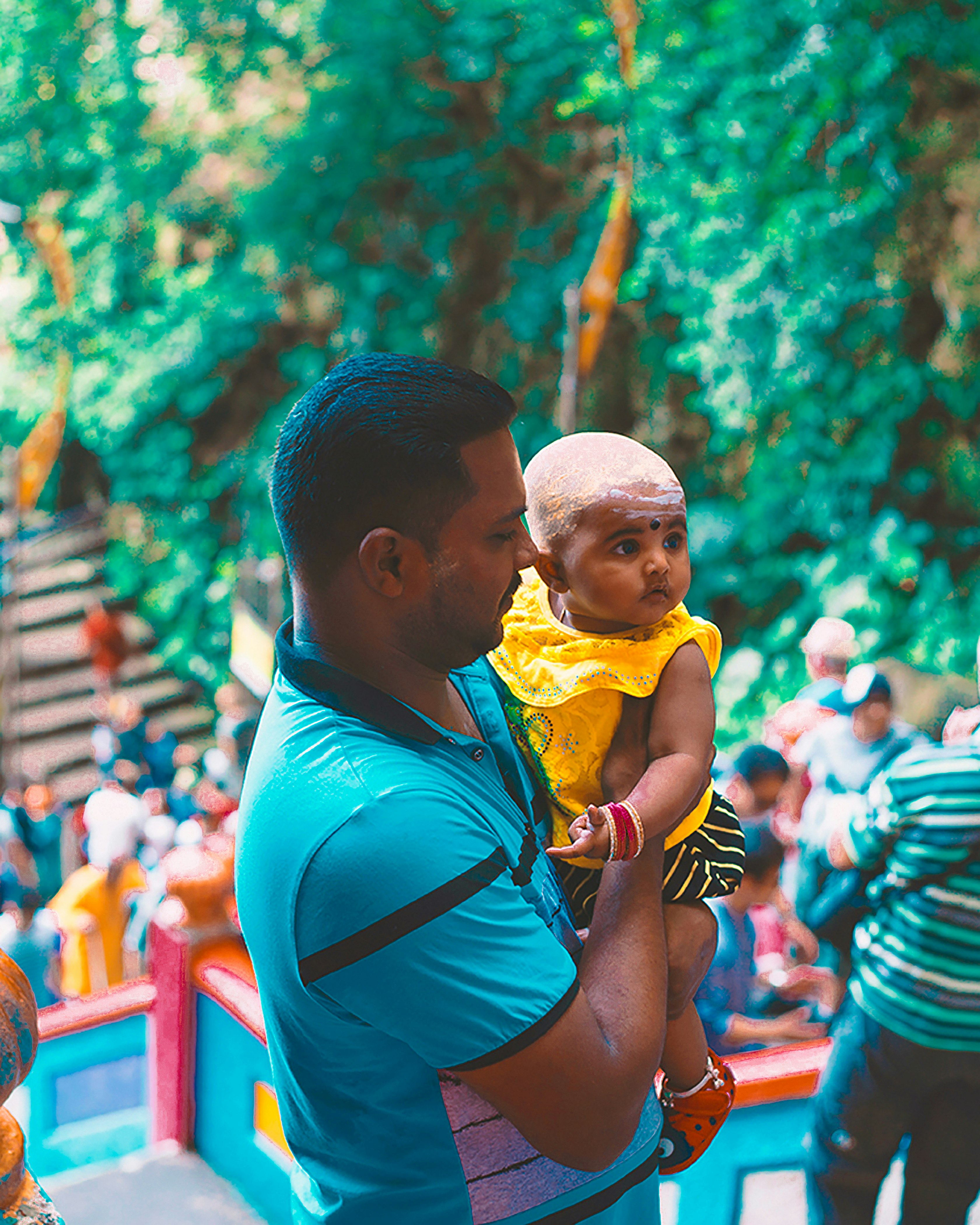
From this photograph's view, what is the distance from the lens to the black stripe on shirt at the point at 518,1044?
857 millimetres

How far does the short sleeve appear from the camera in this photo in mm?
839

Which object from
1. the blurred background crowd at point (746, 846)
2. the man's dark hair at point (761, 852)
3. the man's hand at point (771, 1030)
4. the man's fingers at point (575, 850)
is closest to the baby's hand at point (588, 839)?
the man's fingers at point (575, 850)

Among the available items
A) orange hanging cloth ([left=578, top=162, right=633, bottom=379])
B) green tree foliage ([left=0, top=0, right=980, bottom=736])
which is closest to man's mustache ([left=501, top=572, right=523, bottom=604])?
green tree foliage ([left=0, top=0, right=980, bottom=736])

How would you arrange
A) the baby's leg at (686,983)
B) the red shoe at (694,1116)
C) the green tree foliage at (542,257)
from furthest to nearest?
the green tree foliage at (542,257)
the red shoe at (694,1116)
the baby's leg at (686,983)

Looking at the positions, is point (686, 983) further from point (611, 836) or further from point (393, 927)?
point (393, 927)

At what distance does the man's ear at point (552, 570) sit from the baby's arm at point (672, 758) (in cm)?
14

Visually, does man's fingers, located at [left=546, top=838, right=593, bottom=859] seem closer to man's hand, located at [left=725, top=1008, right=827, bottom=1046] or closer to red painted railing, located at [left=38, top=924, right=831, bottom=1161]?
red painted railing, located at [left=38, top=924, right=831, bottom=1161]

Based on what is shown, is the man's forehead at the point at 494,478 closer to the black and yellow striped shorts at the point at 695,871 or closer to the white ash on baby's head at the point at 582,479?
the white ash on baby's head at the point at 582,479

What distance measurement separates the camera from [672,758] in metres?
1.12

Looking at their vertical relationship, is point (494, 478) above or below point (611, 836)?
above

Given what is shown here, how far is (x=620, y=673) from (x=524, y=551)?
0.23m

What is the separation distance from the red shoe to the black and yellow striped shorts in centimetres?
24

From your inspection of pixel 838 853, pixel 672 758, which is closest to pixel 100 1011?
pixel 838 853

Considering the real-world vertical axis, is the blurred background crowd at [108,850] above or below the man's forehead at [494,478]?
below
